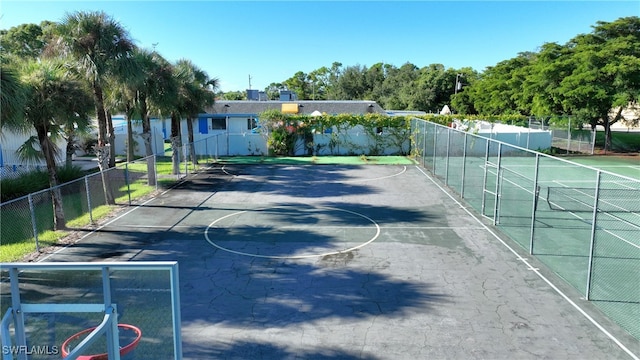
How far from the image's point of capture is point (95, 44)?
13.1 metres

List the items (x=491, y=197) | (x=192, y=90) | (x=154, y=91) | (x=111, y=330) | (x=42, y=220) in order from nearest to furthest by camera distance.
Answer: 1. (x=111, y=330)
2. (x=42, y=220)
3. (x=491, y=197)
4. (x=154, y=91)
5. (x=192, y=90)

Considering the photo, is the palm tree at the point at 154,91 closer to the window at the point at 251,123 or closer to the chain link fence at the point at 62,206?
the chain link fence at the point at 62,206

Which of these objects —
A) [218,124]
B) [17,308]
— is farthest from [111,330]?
[218,124]

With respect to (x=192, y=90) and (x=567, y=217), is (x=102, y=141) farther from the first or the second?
(x=567, y=217)

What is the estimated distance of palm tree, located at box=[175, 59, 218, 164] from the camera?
21.2 m

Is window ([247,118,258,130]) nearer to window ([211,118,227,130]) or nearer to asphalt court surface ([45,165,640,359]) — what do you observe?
window ([211,118,227,130])

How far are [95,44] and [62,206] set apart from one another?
16.5 ft

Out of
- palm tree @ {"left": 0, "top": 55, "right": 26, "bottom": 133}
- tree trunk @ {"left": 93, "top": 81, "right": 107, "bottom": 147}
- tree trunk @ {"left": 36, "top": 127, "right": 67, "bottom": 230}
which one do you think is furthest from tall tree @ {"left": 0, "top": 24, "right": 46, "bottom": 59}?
palm tree @ {"left": 0, "top": 55, "right": 26, "bottom": 133}

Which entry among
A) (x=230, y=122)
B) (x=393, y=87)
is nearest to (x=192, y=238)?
(x=230, y=122)

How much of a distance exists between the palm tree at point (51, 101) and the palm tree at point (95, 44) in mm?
1338

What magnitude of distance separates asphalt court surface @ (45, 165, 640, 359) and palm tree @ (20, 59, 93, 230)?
115 inches

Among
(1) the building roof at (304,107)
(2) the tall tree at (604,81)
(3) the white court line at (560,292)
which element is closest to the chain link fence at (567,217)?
(3) the white court line at (560,292)

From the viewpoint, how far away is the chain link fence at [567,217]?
8047 millimetres

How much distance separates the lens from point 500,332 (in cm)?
681
